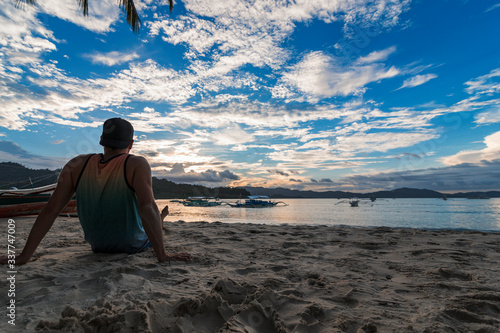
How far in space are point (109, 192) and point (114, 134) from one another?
558 mm

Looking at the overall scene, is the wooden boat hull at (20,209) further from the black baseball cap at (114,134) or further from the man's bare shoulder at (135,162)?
the man's bare shoulder at (135,162)

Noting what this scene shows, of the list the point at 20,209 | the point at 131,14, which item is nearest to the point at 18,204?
the point at 20,209

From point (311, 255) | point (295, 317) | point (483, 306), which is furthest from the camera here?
point (311, 255)

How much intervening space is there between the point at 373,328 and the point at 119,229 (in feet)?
7.46

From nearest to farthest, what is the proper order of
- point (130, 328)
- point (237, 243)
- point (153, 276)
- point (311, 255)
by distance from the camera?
point (130, 328)
point (153, 276)
point (311, 255)
point (237, 243)

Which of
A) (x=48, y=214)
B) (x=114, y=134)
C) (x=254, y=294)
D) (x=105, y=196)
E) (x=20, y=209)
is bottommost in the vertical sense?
(x=254, y=294)

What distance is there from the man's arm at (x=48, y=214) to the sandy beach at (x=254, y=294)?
137mm

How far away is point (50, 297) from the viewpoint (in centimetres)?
154

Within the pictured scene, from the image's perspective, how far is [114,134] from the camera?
2.30 metres

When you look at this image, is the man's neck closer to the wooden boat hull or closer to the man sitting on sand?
the man sitting on sand

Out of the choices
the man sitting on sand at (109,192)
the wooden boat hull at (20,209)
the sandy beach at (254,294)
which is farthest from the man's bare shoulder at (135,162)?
the wooden boat hull at (20,209)

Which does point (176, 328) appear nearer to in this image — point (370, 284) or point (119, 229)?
point (119, 229)

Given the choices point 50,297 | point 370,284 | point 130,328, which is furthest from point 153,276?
point 370,284

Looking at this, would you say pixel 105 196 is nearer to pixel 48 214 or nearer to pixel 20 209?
pixel 48 214
